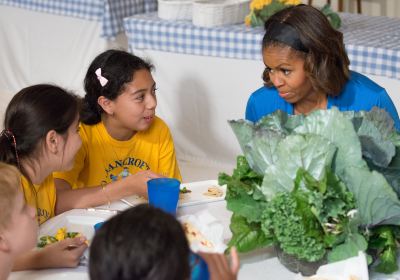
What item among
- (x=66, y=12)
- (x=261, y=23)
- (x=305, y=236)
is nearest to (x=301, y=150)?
(x=305, y=236)

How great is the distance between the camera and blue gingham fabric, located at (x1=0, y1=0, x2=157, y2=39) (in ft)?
13.2

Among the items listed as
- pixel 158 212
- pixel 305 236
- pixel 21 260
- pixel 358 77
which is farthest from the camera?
pixel 358 77

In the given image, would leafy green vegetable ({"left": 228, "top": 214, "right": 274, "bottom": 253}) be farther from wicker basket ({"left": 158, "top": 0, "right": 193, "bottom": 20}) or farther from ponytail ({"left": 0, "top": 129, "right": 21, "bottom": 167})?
wicker basket ({"left": 158, "top": 0, "right": 193, "bottom": 20})

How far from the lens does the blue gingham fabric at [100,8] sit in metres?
4.04

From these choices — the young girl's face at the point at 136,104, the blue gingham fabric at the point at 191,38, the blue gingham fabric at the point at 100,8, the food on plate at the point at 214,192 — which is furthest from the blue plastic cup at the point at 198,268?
the blue gingham fabric at the point at 100,8

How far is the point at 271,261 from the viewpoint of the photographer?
1.61 meters

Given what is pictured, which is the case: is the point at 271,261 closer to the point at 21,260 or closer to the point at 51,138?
the point at 21,260

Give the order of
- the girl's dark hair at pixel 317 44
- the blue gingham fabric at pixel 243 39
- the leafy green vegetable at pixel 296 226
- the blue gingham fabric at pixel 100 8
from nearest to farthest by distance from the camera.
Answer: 1. the leafy green vegetable at pixel 296 226
2. the girl's dark hair at pixel 317 44
3. the blue gingham fabric at pixel 243 39
4. the blue gingham fabric at pixel 100 8

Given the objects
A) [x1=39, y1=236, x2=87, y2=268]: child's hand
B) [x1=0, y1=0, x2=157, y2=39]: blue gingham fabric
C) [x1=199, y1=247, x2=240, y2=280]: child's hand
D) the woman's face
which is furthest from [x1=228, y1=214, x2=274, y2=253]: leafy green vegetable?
[x1=0, y1=0, x2=157, y2=39]: blue gingham fabric

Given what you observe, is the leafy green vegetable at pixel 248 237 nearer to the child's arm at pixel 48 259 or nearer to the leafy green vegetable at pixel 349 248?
the leafy green vegetable at pixel 349 248

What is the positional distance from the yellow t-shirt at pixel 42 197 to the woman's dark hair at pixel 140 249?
36.4 inches

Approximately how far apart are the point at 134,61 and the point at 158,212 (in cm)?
144

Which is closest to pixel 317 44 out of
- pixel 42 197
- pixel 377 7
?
pixel 42 197

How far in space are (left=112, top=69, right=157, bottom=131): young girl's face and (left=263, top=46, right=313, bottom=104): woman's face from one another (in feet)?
1.47
